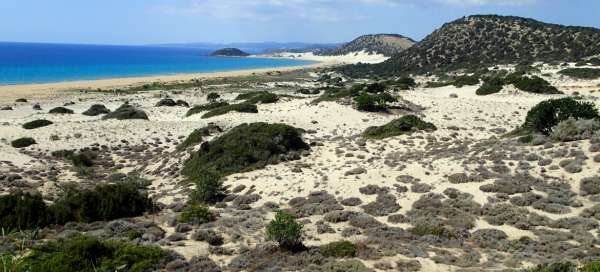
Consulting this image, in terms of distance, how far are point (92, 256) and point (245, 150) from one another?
41.0 ft

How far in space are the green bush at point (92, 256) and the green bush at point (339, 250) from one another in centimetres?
366

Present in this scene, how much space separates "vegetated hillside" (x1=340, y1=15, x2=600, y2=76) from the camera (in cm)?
7401

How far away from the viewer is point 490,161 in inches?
715

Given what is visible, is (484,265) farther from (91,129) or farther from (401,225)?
(91,129)

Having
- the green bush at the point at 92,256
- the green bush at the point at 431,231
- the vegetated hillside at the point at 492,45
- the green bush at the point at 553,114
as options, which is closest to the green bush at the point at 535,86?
the green bush at the point at 553,114

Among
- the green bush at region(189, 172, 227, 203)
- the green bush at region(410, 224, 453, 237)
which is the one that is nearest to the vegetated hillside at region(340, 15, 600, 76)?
the green bush at region(410, 224, 453, 237)

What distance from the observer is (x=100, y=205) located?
47.5 ft

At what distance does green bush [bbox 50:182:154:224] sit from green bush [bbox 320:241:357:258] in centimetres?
713

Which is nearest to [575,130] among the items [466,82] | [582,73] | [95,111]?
[466,82]

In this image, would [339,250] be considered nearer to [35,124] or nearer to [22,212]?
[22,212]

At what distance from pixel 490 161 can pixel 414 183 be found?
12.0ft

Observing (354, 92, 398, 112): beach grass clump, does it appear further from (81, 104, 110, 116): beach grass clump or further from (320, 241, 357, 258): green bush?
(320, 241, 357, 258): green bush

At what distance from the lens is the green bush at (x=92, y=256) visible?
8.90 metres

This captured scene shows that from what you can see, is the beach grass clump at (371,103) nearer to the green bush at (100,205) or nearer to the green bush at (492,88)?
the green bush at (492,88)
